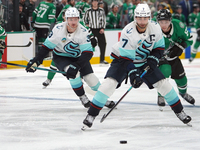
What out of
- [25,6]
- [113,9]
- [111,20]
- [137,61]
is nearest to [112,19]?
[111,20]

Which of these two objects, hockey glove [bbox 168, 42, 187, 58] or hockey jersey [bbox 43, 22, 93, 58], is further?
hockey glove [bbox 168, 42, 187, 58]

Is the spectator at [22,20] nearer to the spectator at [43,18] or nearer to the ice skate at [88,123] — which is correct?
the spectator at [43,18]

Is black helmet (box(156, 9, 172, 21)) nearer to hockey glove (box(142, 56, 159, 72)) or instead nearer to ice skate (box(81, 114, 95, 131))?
hockey glove (box(142, 56, 159, 72))

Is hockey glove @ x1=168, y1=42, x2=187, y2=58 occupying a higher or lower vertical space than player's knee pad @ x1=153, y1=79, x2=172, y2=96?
higher

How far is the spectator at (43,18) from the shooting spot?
8.41m

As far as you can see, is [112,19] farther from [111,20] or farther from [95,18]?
[95,18]

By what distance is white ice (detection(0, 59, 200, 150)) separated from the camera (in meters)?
2.97

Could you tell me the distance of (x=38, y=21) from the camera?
27.9ft

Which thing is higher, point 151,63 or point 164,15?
point 164,15

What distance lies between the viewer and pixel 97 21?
8.56 m

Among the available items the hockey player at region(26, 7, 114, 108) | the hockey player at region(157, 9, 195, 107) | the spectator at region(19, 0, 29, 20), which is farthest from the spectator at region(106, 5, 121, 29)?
the hockey player at region(26, 7, 114, 108)

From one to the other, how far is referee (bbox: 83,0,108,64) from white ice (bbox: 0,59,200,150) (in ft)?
10.4

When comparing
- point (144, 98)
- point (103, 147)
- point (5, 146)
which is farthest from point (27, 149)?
point (144, 98)

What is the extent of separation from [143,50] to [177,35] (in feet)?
3.05
